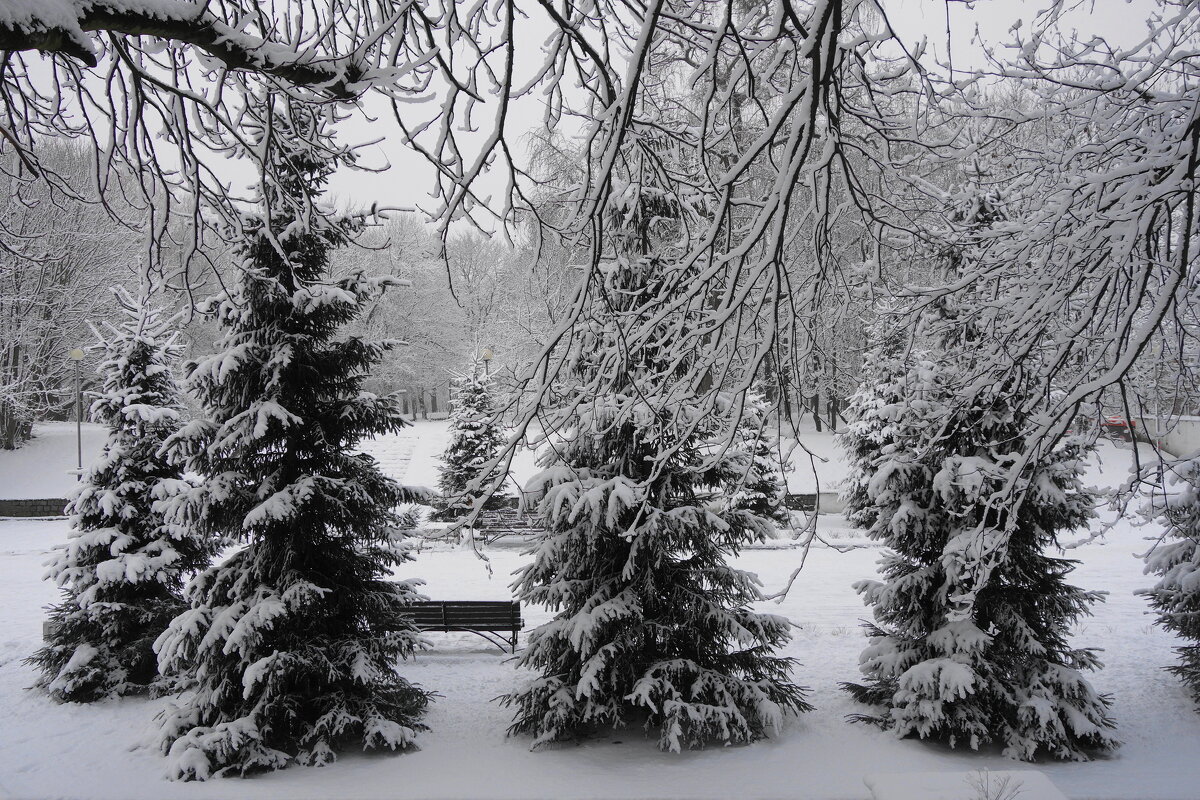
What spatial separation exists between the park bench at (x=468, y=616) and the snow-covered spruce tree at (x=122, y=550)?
280 centimetres

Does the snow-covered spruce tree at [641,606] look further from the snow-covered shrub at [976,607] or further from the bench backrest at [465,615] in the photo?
the bench backrest at [465,615]

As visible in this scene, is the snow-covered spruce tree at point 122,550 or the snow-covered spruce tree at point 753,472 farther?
the snow-covered spruce tree at point 122,550

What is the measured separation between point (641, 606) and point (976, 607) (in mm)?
3171

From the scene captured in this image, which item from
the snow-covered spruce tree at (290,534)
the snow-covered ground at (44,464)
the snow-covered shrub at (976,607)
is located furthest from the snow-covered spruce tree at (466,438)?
the snow-covered shrub at (976,607)

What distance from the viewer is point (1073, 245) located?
3951 millimetres

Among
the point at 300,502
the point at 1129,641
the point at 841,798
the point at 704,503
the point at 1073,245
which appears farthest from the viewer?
the point at 1129,641

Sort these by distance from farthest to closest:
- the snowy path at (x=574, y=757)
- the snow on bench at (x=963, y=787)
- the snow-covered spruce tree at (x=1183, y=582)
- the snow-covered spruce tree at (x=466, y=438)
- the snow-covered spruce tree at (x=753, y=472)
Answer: the snow-covered spruce tree at (x=466, y=438) → the snow-covered spruce tree at (x=1183, y=582) → the snow-covered spruce tree at (x=753, y=472) → the snowy path at (x=574, y=757) → the snow on bench at (x=963, y=787)

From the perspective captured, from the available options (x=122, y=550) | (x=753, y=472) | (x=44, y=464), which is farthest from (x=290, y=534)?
(x=44, y=464)

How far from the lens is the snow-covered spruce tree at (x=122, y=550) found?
29.8 feet

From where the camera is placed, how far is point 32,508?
21938 millimetres

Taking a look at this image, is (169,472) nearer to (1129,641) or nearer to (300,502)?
(300,502)

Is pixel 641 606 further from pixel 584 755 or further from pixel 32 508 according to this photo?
pixel 32 508

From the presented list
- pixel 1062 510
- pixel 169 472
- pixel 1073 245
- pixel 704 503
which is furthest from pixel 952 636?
pixel 169 472

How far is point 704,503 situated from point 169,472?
6.52 meters
